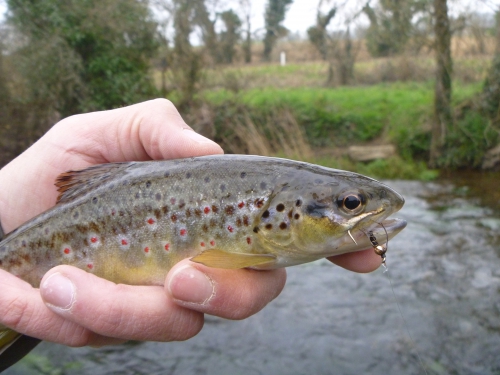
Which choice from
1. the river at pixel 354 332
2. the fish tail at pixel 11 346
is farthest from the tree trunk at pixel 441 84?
the fish tail at pixel 11 346

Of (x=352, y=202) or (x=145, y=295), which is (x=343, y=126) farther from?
(x=145, y=295)

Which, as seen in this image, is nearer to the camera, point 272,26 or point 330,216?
point 330,216

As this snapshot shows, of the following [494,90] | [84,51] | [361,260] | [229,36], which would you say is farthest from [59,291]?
[229,36]

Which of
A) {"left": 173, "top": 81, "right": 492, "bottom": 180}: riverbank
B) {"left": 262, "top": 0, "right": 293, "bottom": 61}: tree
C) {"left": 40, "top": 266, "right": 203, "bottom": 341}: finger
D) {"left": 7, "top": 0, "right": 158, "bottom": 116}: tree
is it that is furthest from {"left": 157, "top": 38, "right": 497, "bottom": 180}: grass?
{"left": 40, "top": 266, "right": 203, "bottom": 341}: finger

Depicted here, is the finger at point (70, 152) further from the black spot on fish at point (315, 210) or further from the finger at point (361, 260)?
the finger at point (361, 260)

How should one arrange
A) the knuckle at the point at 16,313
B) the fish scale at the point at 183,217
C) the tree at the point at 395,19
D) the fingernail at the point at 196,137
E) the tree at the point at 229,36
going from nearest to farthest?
the fish scale at the point at 183,217
the knuckle at the point at 16,313
the fingernail at the point at 196,137
the tree at the point at 395,19
the tree at the point at 229,36

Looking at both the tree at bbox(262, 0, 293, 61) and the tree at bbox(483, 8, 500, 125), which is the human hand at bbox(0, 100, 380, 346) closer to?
the tree at bbox(483, 8, 500, 125)
